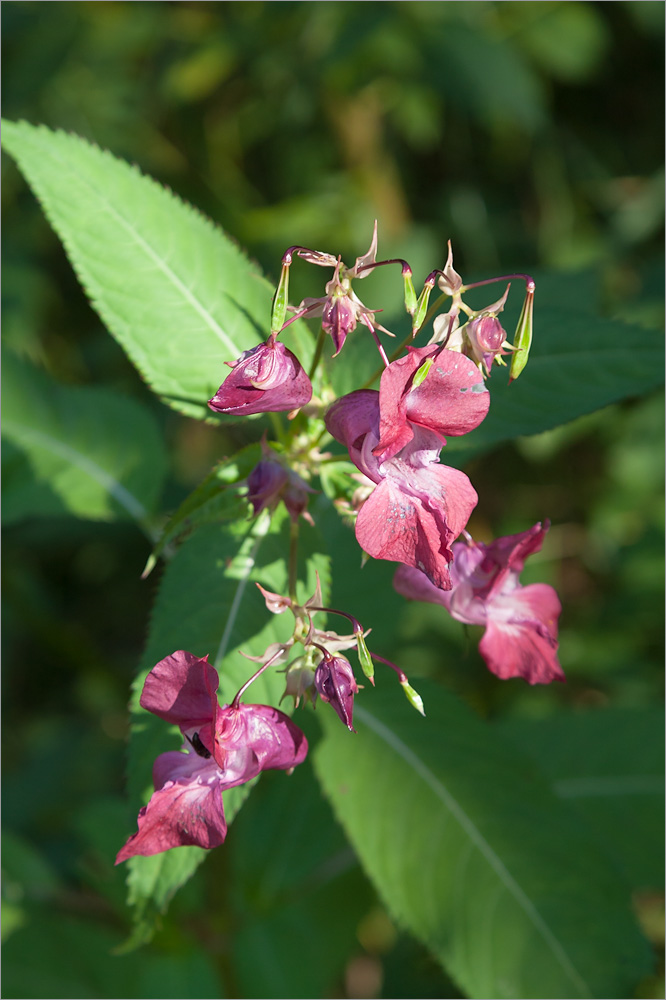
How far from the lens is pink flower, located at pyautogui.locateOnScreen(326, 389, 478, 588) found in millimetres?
913

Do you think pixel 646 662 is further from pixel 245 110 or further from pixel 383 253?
pixel 245 110

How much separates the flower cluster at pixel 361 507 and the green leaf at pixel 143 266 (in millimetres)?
307

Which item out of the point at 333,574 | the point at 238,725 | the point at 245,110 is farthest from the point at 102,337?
the point at 238,725

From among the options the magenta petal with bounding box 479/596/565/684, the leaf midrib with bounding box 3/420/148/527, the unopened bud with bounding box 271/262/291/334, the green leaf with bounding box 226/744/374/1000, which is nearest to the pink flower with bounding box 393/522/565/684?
the magenta petal with bounding box 479/596/565/684

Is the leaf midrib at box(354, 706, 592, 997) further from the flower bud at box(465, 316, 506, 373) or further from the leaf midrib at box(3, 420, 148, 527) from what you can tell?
the flower bud at box(465, 316, 506, 373)

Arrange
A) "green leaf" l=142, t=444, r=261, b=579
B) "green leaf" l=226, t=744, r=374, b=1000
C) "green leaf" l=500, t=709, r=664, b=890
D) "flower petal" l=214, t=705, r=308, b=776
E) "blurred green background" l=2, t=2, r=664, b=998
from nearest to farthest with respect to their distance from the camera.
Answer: "flower petal" l=214, t=705, r=308, b=776 → "green leaf" l=142, t=444, r=261, b=579 → "green leaf" l=500, t=709, r=664, b=890 → "green leaf" l=226, t=744, r=374, b=1000 → "blurred green background" l=2, t=2, r=664, b=998

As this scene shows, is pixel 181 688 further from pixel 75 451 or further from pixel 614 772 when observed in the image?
pixel 614 772

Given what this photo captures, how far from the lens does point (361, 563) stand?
1327 mm

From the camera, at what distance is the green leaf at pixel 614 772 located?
72.5 inches

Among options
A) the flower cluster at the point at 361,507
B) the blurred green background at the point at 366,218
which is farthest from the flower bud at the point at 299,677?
the blurred green background at the point at 366,218

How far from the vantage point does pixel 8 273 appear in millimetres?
3094

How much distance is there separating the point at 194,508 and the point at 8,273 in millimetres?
2377

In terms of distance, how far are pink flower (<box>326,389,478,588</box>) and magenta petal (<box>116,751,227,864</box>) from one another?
0.36m

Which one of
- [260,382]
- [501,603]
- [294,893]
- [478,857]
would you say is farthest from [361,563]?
[294,893]
